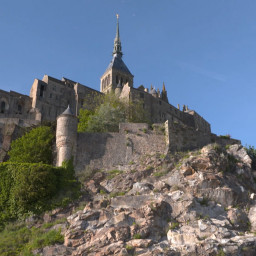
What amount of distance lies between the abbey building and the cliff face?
687 inches

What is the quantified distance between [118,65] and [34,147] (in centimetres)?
5671

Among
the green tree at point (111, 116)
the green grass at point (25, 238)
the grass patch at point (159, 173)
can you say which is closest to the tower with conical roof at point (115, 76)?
the green tree at point (111, 116)

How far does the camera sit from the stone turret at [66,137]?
3222 centimetres

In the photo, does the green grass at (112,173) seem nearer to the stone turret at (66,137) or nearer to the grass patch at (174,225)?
the stone turret at (66,137)

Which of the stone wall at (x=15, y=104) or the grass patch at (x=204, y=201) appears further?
the stone wall at (x=15, y=104)

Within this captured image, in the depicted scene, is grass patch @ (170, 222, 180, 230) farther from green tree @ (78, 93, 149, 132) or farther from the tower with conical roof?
the tower with conical roof

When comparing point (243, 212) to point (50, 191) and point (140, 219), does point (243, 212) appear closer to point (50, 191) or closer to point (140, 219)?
point (140, 219)

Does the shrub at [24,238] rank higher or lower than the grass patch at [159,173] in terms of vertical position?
lower

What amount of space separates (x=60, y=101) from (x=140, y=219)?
129 feet

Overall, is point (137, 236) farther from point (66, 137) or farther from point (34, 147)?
point (34, 147)

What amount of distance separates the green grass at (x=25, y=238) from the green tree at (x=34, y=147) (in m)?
7.35

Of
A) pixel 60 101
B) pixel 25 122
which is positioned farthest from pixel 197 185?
pixel 60 101

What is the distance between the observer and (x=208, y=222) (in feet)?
85.0

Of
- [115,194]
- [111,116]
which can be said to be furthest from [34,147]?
[111,116]
